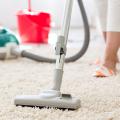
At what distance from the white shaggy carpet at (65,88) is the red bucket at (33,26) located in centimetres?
82

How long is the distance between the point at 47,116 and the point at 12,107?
4.6 inches

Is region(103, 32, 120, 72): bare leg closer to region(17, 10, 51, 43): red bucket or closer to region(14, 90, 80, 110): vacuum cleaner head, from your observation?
region(14, 90, 80, 110): vacuum cleaner head

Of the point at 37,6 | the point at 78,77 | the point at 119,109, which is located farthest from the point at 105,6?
the point at 37,6

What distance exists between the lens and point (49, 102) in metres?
0.95

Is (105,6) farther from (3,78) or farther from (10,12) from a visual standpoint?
(10,12)

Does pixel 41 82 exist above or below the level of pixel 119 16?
below

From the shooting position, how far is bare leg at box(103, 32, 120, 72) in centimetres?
139

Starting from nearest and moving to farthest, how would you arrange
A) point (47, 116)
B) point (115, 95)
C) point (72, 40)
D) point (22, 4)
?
point (47, 116)
point (115, 95)
point (72, 40)
point (22, 4)

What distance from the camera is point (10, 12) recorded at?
3480 mm

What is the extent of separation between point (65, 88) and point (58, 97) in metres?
0.25

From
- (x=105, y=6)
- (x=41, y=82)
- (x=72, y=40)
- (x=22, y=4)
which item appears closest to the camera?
(x=41, y=82)

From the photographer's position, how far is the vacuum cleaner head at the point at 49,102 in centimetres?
94

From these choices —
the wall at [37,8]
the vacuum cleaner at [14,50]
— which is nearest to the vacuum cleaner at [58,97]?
the vacuum cleaner at [14,50]

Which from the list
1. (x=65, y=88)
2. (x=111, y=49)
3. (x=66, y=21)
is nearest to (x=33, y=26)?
(x=111, y=49)
